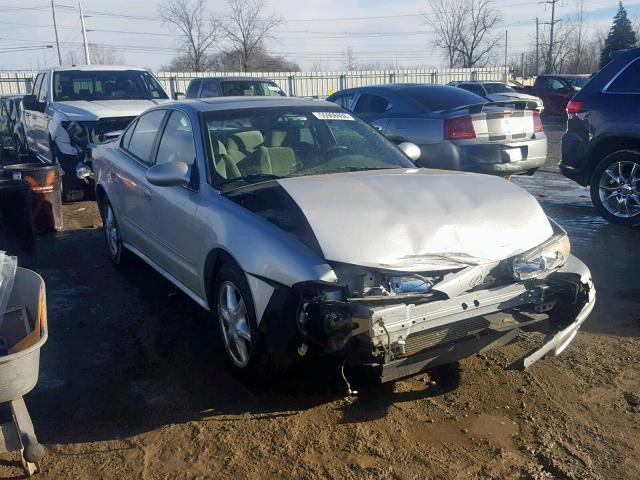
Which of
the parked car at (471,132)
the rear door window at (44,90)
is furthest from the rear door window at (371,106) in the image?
the rear door window at (44,90)

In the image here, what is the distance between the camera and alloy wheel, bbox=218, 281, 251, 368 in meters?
3.54

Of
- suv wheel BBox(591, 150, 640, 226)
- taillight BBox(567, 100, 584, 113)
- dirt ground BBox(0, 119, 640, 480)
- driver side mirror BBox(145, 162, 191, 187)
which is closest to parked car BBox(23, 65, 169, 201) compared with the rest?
driver side mirror BBox(145, 162, 191, 187)

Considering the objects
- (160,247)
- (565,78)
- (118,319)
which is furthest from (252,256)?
(565,78)

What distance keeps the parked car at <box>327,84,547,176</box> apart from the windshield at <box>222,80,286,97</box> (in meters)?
6.64

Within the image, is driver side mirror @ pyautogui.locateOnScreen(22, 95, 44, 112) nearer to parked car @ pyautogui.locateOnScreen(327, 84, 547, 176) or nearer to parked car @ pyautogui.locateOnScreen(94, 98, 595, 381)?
parked car @ pyautogui.locateOnScreen(327, 84, 547, 176)

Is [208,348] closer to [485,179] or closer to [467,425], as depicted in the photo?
[467,425]

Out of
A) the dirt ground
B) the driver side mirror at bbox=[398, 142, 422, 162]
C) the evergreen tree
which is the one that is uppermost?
the evergreen tree

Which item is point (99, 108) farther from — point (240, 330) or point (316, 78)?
point (316, 78)

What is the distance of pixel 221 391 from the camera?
11.8 feet

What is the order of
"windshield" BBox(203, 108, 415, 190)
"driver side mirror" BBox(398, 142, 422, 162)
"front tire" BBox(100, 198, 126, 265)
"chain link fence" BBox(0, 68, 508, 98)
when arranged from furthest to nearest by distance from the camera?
"chain link fence" BBox(0, 68, 508, 98) < "front tire" BBox(100, 198, 126, 265) < "driver side mirror" BBox(398, 142, 422, 162) < "windshield" BBox(203, 108, 415, 190)

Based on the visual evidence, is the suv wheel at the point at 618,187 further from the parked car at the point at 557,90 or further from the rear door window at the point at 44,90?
the parked car at the point at 557,90

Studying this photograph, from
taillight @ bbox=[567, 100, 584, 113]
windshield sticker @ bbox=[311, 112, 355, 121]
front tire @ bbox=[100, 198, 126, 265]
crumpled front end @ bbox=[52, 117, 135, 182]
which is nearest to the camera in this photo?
windshield sticker @ bbox=[311, 112, 355, 121]

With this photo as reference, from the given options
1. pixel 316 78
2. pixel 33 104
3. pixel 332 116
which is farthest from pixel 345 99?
pixel 316 78

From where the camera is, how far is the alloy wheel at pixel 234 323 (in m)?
3.54
